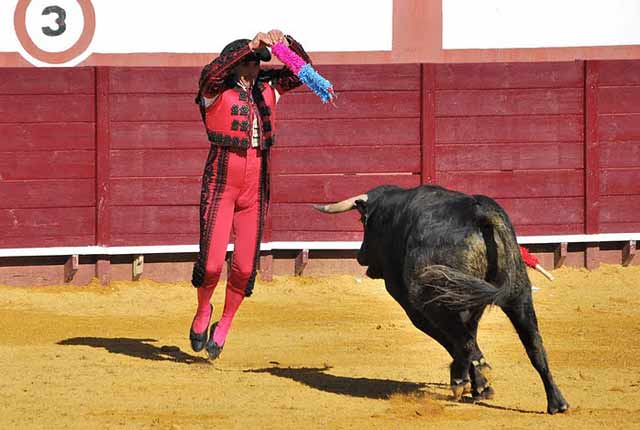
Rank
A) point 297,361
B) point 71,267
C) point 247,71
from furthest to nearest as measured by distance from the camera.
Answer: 1. point 71,267
2. point 297,361
3. point 247,71

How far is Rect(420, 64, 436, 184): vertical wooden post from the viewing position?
10.5 meters

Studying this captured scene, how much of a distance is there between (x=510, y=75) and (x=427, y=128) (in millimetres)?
694

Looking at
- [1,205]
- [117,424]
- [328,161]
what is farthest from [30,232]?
[117,424]

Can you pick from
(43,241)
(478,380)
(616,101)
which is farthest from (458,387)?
(616,101)

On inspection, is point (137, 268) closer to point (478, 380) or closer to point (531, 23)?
point (478, 380)

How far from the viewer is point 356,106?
10.4m

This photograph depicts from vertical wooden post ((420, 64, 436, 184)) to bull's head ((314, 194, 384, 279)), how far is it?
3938 mm

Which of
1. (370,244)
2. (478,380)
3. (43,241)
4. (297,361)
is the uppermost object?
(370,244)

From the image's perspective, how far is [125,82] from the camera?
10.2 m

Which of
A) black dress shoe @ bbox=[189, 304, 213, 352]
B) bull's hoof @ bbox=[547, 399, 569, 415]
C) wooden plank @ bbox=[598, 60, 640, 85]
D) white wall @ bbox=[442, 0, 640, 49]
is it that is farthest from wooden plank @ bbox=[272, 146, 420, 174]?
bull's hoof @ bbox=[547, 399, 569, 415]

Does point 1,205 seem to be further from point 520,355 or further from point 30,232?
point 520,355

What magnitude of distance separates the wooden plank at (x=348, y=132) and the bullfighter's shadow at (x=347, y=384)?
374 centimetres

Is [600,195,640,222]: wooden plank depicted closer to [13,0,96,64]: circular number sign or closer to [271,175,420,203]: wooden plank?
[271,175,420,203]: wooden plank

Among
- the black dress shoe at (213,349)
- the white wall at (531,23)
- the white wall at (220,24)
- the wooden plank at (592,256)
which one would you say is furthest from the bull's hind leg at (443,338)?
the white wall at (531,23)
